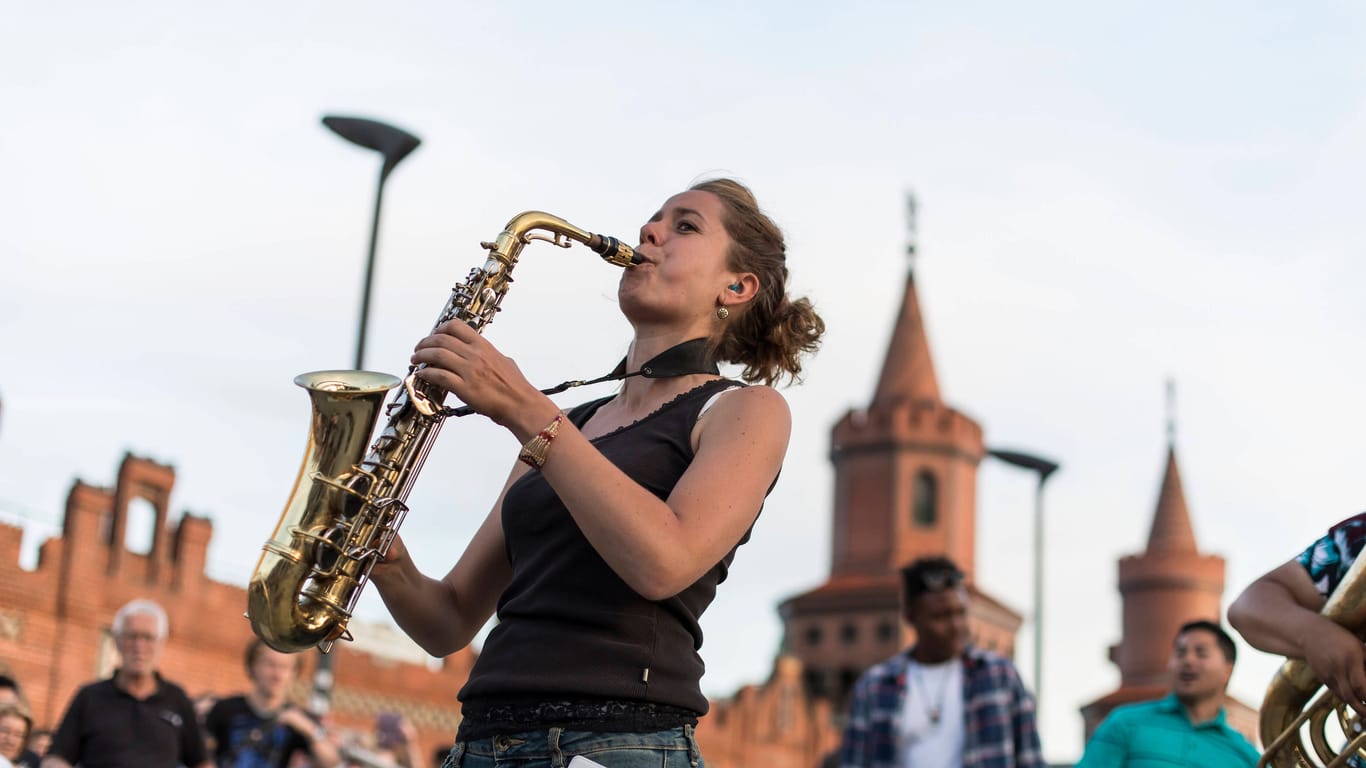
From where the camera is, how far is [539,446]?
10.1 ft

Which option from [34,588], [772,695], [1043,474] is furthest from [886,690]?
[772,695]

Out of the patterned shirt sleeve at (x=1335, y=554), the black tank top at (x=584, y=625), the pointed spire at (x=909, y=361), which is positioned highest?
the pointed spire at (x=909, y=361)

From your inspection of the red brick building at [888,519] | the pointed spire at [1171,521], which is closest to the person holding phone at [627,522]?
the red brick building at [888,519]

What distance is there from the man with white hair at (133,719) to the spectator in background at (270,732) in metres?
0.96

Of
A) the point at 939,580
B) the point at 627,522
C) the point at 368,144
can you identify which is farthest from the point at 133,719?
the point at 368,144

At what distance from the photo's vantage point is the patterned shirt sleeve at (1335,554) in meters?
4.08

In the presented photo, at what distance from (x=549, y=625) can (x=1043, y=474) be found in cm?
2469

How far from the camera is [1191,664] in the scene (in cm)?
690

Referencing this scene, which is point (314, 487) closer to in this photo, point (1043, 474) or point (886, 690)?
point (886, 690)

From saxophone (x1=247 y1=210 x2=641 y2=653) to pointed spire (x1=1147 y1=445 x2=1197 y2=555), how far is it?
249 feet

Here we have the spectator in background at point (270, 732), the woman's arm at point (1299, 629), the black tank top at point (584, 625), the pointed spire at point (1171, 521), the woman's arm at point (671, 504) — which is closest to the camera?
the woman's arm at point (671, 504)

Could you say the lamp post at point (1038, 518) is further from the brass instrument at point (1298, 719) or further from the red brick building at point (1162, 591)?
the red brick building at point (1162, 591)

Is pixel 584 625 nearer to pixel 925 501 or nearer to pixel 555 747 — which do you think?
pixel 555 747

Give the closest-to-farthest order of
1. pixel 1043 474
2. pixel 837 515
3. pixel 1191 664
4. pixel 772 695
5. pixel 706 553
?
pixel 706 553
pixel 1191 664
pixel 1043 474
pixel 772 695
pixel 837 515
